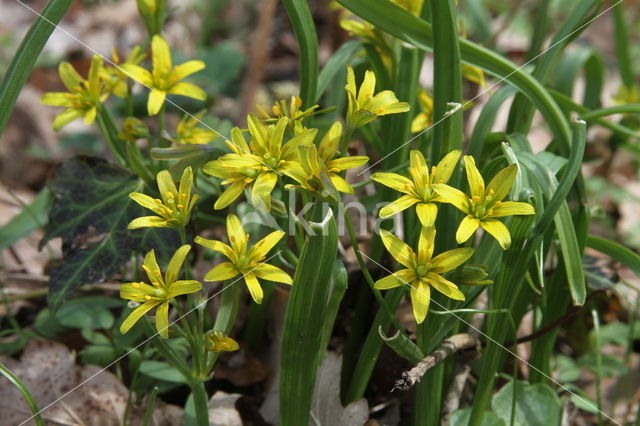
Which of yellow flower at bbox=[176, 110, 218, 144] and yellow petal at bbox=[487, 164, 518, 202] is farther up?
yellow petal at bbox=[487, 164, 518, 202]

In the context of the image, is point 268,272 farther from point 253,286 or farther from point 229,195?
point 229,195

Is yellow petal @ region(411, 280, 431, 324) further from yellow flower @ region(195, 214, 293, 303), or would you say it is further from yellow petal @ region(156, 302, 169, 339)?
yellow petal @ region(156, 302, 169, 339)

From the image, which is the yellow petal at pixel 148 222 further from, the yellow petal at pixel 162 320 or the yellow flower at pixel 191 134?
the yellow flower at pixel 191 134

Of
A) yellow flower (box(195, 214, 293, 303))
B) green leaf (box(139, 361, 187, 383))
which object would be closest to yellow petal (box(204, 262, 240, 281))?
yellow flower (box(195, 214, 293, 303))

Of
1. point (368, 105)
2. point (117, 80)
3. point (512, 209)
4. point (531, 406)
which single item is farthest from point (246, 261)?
point (531, 406)

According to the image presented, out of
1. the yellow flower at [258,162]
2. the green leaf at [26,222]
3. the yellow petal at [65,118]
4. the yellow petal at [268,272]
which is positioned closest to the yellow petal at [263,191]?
the yellow flower at [258,162]
